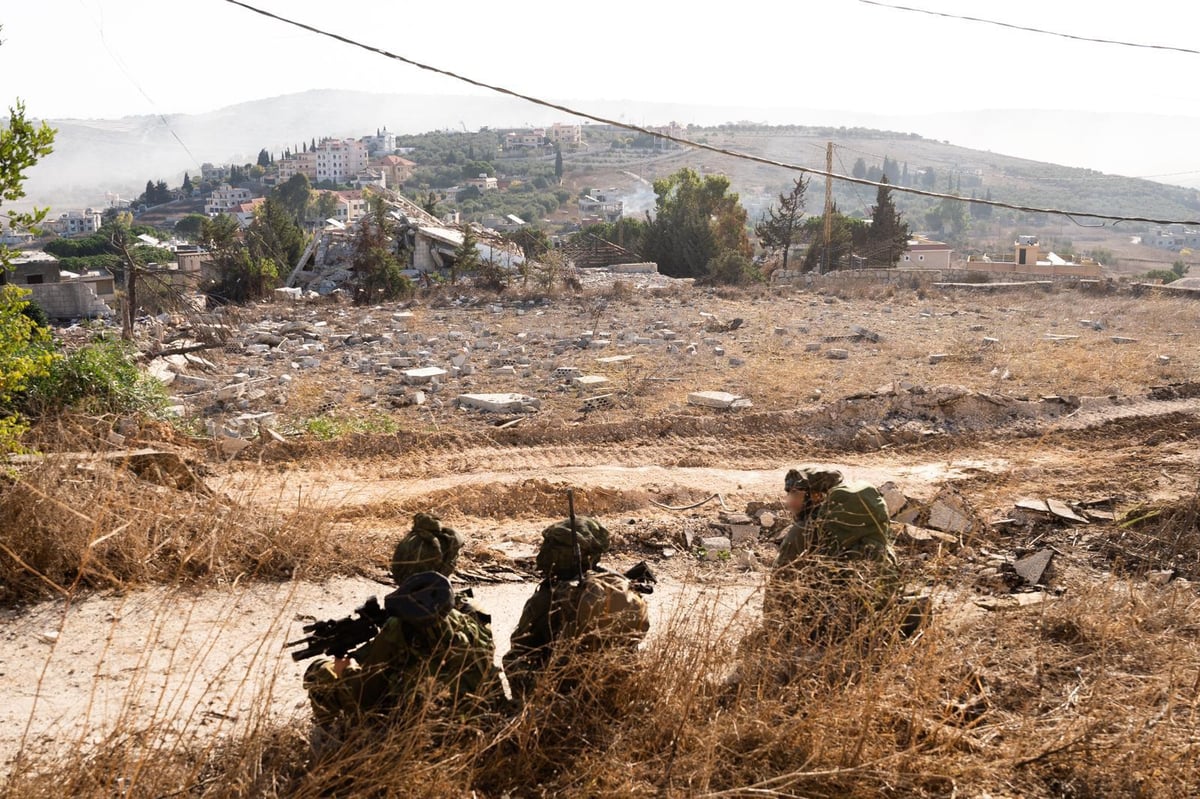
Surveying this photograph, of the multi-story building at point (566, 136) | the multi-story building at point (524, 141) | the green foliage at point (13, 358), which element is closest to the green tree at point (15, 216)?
the green foliage at point (13, 358)

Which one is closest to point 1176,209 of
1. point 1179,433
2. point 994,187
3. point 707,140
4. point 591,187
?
point 994,187

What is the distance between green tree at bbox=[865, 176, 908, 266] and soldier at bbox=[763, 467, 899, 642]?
3113cm

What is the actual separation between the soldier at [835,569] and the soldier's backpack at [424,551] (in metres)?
1.38

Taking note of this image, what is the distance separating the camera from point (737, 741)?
341 cm

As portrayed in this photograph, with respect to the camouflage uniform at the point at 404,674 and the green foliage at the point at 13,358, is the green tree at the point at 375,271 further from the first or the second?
the camouflage uniform at the point at 404,674

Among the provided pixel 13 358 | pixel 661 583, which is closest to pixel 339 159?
pixel 13 358

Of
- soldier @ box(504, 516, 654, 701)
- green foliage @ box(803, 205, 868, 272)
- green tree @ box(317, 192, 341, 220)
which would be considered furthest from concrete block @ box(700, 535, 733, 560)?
green tree @ box(317, 192, 341, 220)

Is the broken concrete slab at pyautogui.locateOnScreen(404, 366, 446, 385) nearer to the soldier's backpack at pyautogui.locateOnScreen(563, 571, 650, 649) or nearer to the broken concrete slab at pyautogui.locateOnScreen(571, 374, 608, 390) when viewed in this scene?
the broken concrete slab at pyautogui.locateOnScreen(571, 374, 608, 390)

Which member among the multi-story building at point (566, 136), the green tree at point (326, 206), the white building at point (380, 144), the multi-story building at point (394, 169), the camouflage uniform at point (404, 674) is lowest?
the camouflage uniform at point (404, 674)

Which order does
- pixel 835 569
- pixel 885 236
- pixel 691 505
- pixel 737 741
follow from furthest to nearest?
pixel 885 236 < pixel 691 505 < pixel 835 569 < pixel 737 741

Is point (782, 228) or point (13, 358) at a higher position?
point (782, 228)

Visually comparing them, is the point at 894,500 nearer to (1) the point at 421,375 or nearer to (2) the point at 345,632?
(2) the point at 345,632

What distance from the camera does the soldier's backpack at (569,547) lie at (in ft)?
12.1

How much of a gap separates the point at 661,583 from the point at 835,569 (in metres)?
2.33
